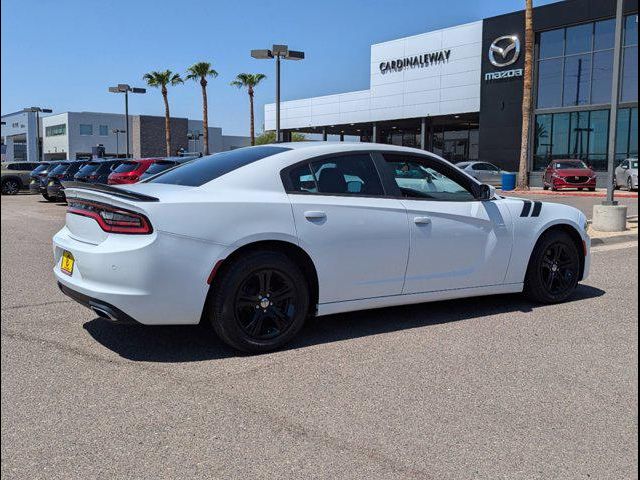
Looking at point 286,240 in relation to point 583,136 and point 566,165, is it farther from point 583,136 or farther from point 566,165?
point 583,136

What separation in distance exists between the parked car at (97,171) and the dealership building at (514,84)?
21.5m

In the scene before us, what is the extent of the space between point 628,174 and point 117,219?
2792cm

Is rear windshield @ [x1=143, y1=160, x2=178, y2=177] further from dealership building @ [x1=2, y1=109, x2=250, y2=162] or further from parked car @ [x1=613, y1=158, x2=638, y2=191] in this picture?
dealership building @ [x1=2, y1=109, x2=250, y2=162]

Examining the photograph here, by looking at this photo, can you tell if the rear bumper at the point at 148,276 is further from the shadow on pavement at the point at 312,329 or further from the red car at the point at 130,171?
the red car at the point at 130,171

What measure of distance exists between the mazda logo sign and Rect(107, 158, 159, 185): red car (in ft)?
81.3

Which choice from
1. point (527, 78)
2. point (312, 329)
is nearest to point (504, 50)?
point (527, 78)

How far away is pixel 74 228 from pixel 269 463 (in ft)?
8.32

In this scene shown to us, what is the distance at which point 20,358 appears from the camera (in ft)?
13.8

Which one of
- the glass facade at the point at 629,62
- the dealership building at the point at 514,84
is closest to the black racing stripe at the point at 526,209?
the dealership building at the point at 514,84

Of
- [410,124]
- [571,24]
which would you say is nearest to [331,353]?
[571,24]

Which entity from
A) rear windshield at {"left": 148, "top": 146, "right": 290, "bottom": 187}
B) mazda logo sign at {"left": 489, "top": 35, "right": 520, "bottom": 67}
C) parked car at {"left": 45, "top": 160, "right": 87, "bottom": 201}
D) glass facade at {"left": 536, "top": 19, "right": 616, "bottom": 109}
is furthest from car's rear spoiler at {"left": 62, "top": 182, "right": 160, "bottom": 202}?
mazda logo sign at {"left": 489, "top": 35, "right": 520, "bottom": 67}

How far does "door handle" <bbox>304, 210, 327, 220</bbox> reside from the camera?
181 inches

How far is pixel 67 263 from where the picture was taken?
452 cm

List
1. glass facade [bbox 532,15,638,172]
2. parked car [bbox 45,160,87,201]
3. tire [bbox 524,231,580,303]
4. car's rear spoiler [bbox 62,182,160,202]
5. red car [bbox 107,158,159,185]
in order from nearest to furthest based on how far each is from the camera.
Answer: car's rear spoiler [bbox 62,182,160,202], tire [bbox 524,231,580,303], red car [bbox 107,158,159,185], parked car [bbox 45,160,87,201], glass facade [bbox 532,15,638,172]
